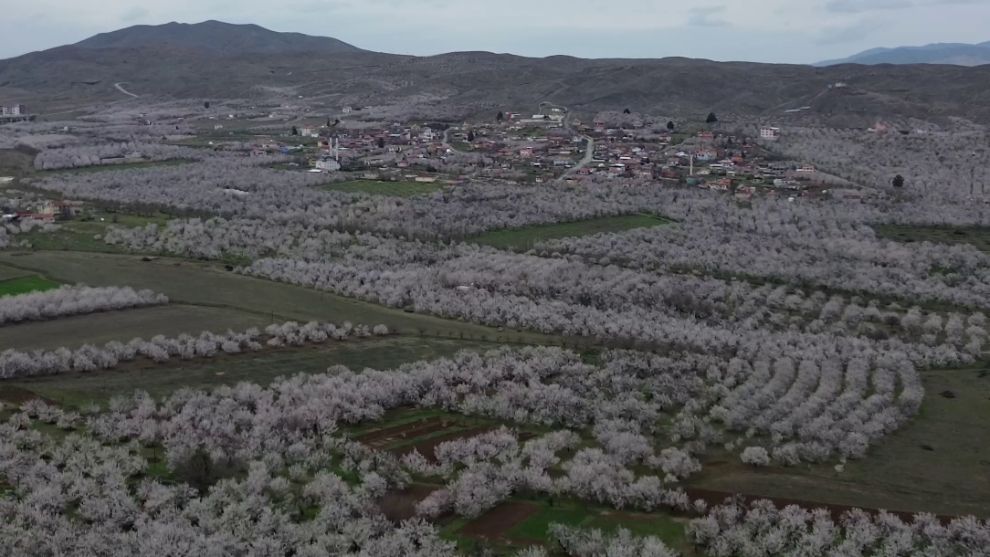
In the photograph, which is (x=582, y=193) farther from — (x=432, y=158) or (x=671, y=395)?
(x=671, y=395)

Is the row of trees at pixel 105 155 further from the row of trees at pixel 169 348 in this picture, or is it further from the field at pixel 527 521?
the field at pixel 527 521

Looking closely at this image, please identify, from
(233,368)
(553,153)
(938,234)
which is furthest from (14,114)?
(938,234)

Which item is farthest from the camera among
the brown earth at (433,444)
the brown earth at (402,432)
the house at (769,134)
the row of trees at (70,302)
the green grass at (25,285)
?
the house at (769,134)

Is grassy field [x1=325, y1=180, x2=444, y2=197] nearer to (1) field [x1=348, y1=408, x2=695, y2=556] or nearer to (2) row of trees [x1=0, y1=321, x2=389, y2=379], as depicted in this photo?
(2) row of trees [x1=0, y1=321, x2=389, y2=379]

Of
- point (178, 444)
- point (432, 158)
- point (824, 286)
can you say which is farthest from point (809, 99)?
point (178, 444)

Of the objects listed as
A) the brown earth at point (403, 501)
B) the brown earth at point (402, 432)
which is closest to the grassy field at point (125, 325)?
the brown earth at point (402, 432)

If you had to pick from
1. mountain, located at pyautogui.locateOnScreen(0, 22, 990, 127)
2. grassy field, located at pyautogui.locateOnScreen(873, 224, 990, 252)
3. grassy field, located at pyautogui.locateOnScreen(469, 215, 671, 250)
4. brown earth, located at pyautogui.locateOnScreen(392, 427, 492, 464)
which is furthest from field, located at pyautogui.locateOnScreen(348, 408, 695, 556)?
mountain, located at pyautogui.locateOnScreen(0, 22, 990, 127)
